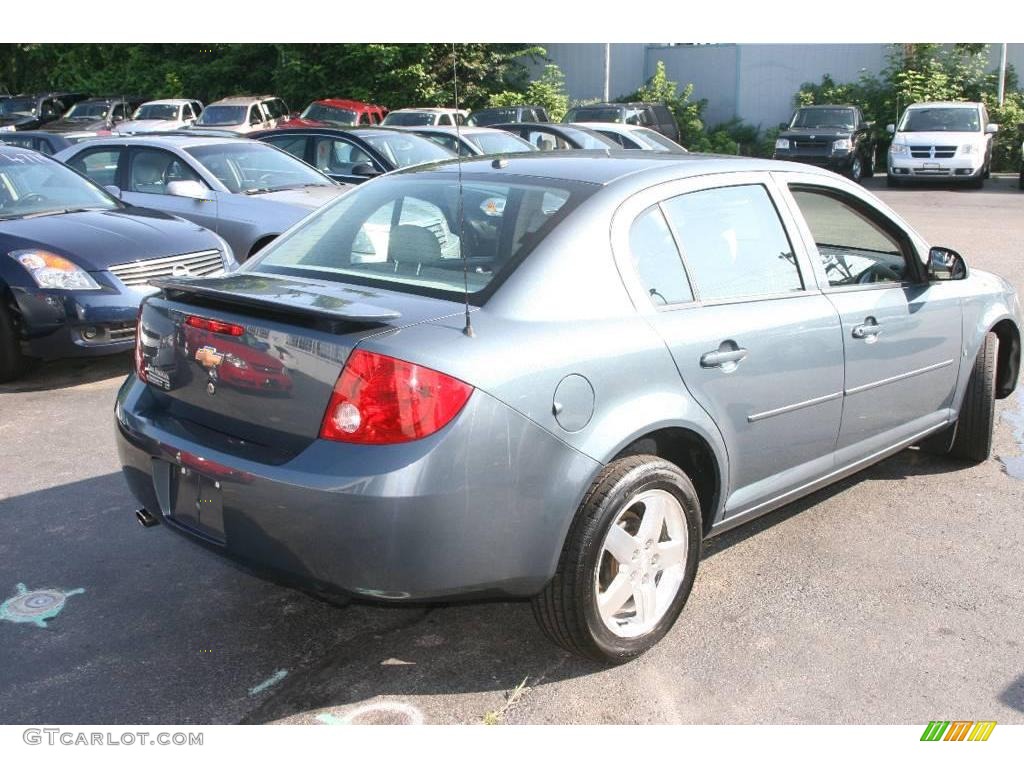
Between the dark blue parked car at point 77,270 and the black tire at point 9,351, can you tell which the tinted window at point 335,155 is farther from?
the black tire at point 9,351

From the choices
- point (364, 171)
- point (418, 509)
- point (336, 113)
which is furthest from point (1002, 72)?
point (418, 509)

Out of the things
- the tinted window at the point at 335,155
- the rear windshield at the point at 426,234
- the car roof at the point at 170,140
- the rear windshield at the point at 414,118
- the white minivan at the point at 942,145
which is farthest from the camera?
the rear windshield at the point at 414,118

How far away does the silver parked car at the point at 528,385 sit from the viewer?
2.91m

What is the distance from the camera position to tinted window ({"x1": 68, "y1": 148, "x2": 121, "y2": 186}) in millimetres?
9961

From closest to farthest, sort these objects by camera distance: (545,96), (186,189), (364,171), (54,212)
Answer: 1. (54,212)
2. (186,189)
3. (364,171)
4. (545,96)

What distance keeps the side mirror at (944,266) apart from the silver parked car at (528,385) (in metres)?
0.33

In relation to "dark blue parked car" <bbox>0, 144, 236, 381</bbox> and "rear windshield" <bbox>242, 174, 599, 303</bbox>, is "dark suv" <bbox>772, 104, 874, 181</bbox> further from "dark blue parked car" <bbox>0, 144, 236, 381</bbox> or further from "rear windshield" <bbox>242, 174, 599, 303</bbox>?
"rear windshield" <bbox>242, 174, 599, 303</bbox>

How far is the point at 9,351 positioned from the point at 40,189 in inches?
68.4

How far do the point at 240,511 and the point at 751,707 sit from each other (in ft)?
5.38

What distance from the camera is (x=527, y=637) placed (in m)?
3.64
